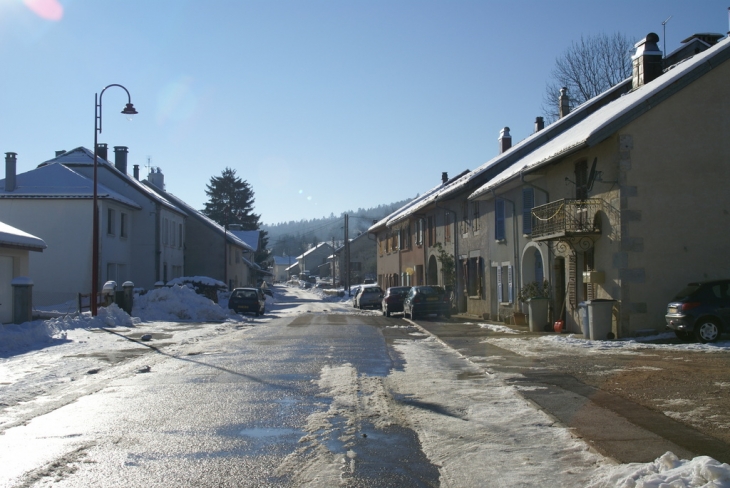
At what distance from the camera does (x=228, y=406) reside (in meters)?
9.32

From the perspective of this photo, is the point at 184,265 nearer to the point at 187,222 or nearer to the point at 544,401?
the point at 187,222

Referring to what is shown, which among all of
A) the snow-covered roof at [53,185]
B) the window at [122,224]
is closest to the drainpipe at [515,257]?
the snow-covered roof at [53,185]

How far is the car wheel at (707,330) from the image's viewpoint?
16.1 metres

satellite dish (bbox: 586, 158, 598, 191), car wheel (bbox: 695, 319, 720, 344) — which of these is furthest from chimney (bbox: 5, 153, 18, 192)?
car wheel (bbox: 695, 319, 720, 344)

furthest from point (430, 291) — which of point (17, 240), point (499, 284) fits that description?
point (17, 240)

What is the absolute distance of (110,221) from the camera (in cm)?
4178

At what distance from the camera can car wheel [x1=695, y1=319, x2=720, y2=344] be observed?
16.1 metres

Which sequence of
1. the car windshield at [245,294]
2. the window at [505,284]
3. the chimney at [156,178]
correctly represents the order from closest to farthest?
1. the window at [505,284]
2. the car windshield at [245,294]
3. the chimney at [156,178]

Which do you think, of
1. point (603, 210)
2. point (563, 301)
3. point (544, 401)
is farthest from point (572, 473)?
point (563, 301)

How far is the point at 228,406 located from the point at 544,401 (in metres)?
4.14

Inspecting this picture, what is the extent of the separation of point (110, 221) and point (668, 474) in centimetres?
4037

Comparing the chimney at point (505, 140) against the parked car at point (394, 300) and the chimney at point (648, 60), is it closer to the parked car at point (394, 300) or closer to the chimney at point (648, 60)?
the parked car at point (394, 300)

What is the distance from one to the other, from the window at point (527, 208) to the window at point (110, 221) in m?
25.5

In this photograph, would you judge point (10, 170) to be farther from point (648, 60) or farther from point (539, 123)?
point (648, 60)
